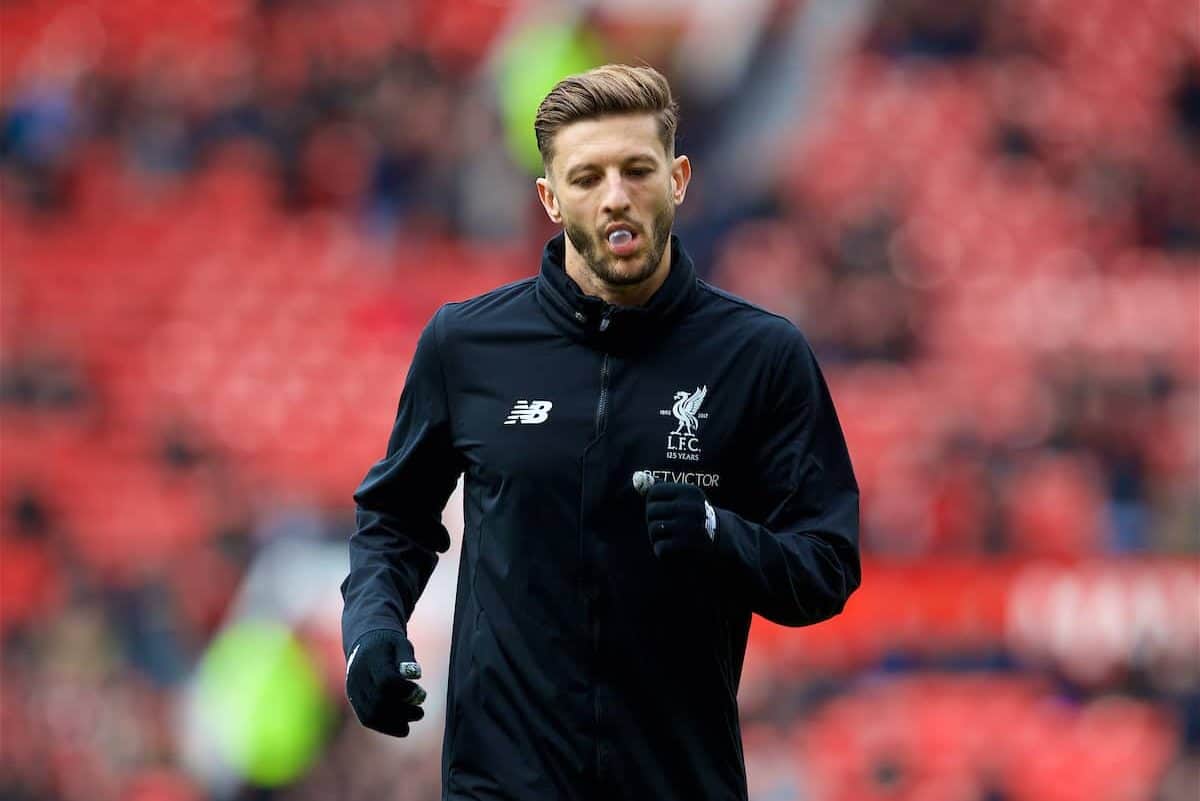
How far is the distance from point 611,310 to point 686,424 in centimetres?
18

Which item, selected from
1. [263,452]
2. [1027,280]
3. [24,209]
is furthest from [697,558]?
[24,209]

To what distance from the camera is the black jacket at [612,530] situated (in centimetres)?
249

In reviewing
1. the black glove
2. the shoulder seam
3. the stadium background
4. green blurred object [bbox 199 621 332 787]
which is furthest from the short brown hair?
green blurred object [bbox 199 621 332 787]

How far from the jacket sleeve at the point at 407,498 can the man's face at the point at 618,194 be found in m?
0.29

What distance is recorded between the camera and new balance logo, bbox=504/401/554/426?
8.43ft

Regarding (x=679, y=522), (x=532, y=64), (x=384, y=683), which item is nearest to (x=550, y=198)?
(x=679, y=522)

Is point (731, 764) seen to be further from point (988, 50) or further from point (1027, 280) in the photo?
point (988, 50)

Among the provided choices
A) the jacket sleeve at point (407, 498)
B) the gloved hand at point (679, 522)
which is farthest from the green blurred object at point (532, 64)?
the gloved hand at point (679, 522)

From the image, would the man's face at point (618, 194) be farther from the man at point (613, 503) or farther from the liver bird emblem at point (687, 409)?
the liver bird emblem at point (687, 409)

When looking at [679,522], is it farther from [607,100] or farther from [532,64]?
[532,64]

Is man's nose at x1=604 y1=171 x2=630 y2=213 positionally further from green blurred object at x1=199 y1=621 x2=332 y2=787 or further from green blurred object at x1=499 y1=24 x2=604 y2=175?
green blurred object at x1=499 y1=24 x2=604 y2=175

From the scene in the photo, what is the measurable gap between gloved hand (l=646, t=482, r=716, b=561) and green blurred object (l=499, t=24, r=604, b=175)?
32.1ft

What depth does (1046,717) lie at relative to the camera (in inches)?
391

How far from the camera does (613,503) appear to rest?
251cm
